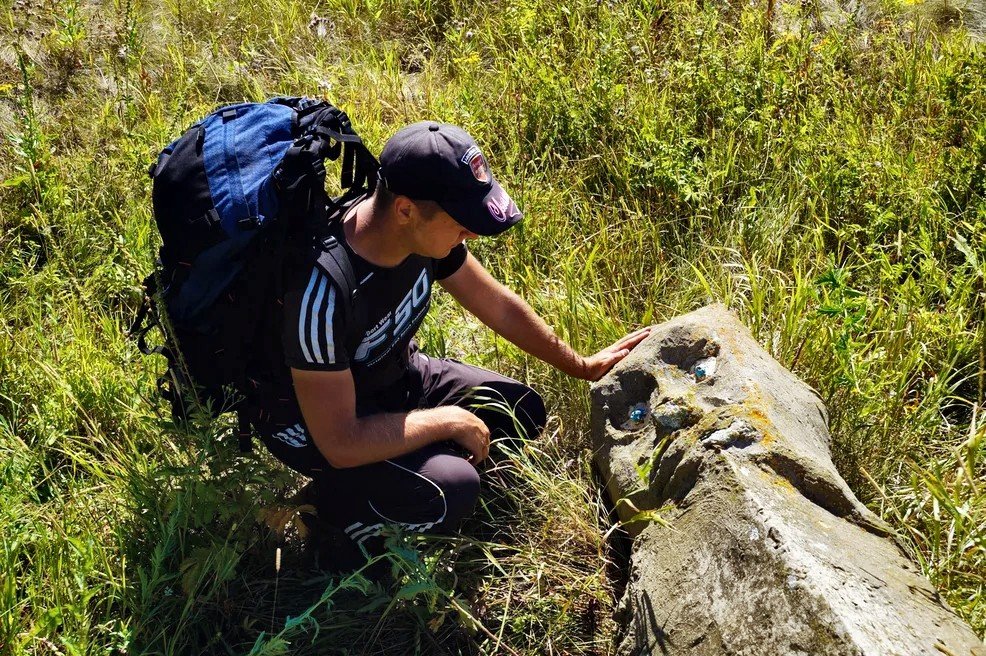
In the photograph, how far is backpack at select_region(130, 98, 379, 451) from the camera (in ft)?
8.21

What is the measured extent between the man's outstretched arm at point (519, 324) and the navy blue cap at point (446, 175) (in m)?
0.56

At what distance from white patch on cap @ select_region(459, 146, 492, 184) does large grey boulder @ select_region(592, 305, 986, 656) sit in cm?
84

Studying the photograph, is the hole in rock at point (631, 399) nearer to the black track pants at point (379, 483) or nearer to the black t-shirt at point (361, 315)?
the black track pants at point (379, 483)

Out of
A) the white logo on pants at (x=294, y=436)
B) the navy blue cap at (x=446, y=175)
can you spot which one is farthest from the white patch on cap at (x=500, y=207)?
the white logo on pants at (x=294, y=436)

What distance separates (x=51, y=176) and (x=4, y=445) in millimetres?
1772

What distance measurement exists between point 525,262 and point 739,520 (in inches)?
85.0

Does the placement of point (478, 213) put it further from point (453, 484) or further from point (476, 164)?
point (453, 484)

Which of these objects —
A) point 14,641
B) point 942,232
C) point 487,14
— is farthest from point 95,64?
point 942,232

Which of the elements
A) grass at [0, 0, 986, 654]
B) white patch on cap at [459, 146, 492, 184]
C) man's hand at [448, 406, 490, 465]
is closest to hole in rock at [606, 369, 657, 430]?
grass at [0, 0, 986, 654]

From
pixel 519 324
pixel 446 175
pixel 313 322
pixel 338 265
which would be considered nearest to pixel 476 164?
pixel 446 175

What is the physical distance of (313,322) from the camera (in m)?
2.52

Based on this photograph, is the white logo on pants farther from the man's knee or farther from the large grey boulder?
the large grey boulder

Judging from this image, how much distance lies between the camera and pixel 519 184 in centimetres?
448

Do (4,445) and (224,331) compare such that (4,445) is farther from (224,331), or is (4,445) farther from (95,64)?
(95,64)
